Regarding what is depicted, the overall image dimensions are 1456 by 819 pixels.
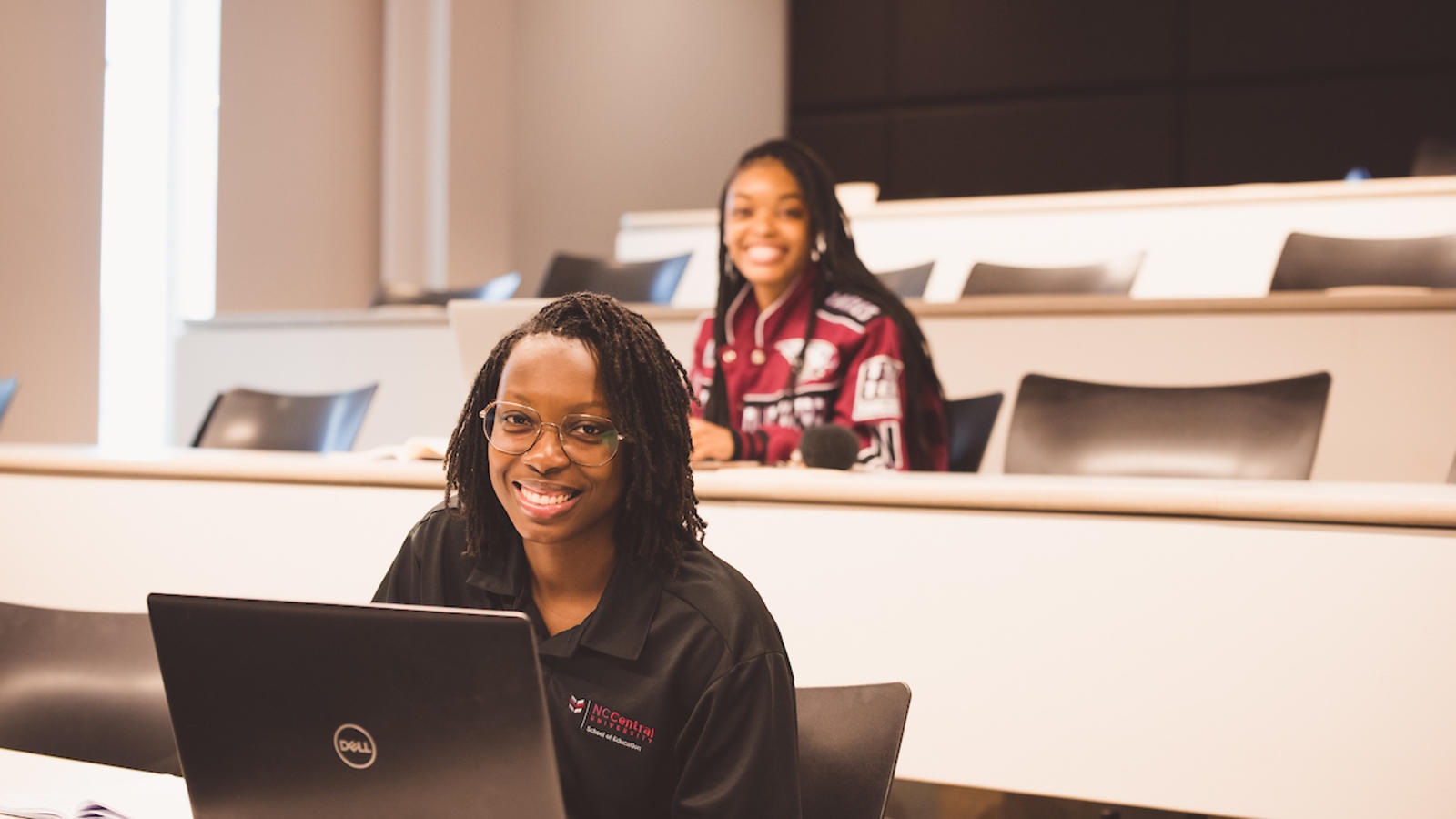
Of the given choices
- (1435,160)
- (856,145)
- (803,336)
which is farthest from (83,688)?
(856,145)

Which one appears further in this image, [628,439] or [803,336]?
[803,336]

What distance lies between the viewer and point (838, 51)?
623cm

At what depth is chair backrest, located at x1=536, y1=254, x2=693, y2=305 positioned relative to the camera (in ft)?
12.0

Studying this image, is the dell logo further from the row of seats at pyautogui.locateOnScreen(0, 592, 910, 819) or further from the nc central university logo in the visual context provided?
the row of seats at pyautogui.locateOnScreen(0, 592, 910, 819)

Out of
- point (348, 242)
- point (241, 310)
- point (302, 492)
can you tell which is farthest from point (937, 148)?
point (302, 492)

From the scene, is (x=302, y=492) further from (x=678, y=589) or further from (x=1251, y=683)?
(x=1251, y=683)

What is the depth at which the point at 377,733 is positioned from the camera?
0.68 m

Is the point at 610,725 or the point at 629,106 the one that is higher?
the point at 629,106

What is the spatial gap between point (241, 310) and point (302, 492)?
3756 millimetres

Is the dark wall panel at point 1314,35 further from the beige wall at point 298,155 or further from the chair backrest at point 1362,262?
the beige wall at point 298,155

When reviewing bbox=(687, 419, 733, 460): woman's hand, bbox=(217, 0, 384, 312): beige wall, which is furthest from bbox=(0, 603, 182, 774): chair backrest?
bbox=(217, 0, 384, 312): beige wall

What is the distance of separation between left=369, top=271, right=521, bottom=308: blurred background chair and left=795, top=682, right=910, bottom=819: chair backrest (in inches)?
119

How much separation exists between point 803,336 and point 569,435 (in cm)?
128

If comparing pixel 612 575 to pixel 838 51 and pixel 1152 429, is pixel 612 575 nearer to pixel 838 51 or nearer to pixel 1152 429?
pixel 1152 429
